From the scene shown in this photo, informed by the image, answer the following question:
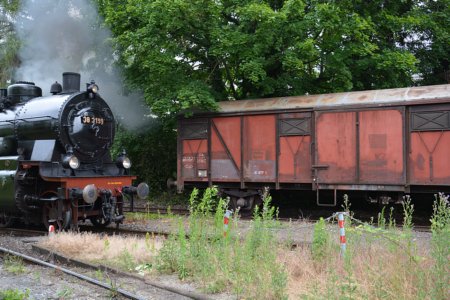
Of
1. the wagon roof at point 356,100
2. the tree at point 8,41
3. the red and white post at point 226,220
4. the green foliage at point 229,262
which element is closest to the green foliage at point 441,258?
the green foliage at point 229,262

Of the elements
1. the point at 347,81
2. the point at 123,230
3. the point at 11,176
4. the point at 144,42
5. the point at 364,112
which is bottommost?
the point at 123,230

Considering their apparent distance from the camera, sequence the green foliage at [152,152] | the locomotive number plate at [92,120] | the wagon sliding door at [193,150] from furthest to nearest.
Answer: the green foliage at [152,152] → the wagon sliding door at [193,150] → the locomotive number plate at [92,120]

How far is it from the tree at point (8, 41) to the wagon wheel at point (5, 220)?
298 inches

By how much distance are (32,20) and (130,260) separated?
11.2m

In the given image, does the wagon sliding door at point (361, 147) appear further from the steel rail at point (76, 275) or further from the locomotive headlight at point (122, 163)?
the steel rail at point (76, 275)

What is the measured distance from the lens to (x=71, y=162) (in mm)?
9875

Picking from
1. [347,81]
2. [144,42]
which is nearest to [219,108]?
[144,42]

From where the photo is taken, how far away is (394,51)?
14938 millimetres

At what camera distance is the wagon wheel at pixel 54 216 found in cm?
972

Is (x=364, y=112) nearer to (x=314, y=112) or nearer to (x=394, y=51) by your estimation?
(x=314, y=112)

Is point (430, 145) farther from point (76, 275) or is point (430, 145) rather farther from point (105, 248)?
point (76, 275)

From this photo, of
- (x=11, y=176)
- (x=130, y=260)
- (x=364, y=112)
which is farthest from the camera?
(x=364, y=112)

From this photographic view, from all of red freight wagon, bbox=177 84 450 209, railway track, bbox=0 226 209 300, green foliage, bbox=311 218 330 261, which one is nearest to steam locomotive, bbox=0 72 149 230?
railway track, bbox=0 226 209 300

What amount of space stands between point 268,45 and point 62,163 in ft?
23.1
